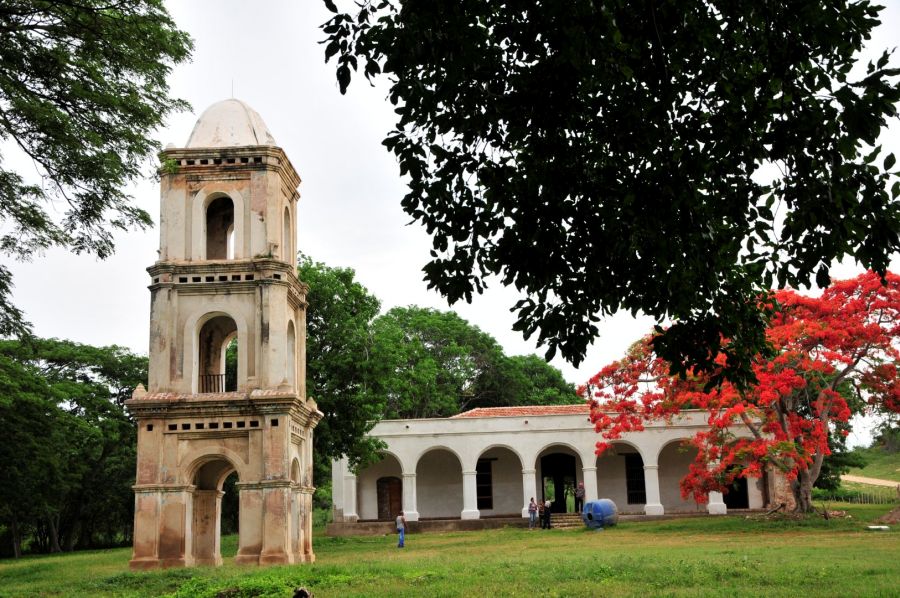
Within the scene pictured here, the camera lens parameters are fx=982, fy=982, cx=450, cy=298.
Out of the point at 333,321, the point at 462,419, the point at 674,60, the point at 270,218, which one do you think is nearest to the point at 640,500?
the point at 462,419

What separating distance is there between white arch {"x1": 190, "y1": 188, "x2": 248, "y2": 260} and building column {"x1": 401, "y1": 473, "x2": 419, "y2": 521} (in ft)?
53.2

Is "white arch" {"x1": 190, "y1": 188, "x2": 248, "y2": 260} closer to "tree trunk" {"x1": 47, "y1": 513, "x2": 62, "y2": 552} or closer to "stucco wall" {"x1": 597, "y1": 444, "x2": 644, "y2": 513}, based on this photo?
"stucco wall" {"x1": 597, "y1": 444, "x2": 644, "y2": 513}

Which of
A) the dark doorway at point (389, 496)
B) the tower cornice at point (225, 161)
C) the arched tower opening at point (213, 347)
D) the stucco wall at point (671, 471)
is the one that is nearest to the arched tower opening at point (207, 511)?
the arched tower opening at point (213, 347)

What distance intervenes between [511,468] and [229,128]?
1965cm

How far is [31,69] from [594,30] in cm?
736

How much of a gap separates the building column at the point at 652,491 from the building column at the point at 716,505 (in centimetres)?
154

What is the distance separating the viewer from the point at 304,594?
10.6m

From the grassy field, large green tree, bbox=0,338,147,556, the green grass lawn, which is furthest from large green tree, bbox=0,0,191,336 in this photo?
the green grass lawn

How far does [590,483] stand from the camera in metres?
32.3

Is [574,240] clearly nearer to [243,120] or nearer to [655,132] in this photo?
[655,132]

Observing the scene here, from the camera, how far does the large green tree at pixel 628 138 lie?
6277 mm

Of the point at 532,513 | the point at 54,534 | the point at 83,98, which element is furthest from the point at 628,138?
the point at 54,534

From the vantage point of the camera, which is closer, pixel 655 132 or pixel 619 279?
pixel 655 132

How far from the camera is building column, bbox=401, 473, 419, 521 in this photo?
3272 cm
